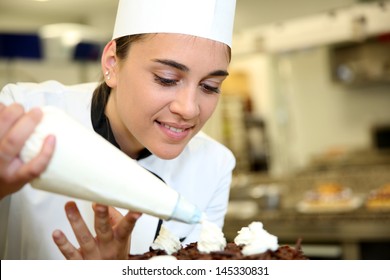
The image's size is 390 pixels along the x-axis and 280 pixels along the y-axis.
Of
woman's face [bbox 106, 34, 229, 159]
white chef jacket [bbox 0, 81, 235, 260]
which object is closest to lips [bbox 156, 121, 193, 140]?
woman's face [bbox 106, 34, 229, 159]

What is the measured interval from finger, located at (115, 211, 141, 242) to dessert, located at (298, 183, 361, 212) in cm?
279

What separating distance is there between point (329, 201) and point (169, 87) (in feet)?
9.39

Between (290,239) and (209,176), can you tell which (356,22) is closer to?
(290,239)

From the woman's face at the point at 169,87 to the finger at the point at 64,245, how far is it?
28 centimetres

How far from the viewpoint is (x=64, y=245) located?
1.07 m

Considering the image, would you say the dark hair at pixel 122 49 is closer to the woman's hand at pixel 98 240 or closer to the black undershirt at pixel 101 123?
the black undershirt at pixel 101 123

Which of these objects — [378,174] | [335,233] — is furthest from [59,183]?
[378,174]

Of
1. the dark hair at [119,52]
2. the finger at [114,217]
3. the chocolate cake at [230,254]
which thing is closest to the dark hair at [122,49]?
the dark hair at [119,52]

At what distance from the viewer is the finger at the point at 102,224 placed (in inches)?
40.4

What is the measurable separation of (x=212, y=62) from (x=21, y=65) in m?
7.81

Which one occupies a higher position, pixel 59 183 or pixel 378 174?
pixel 378 174

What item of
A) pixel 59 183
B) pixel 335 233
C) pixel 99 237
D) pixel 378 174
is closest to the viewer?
pixel 59 183

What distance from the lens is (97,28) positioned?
8.95 metres

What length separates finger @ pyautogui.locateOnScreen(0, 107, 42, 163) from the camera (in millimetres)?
807
